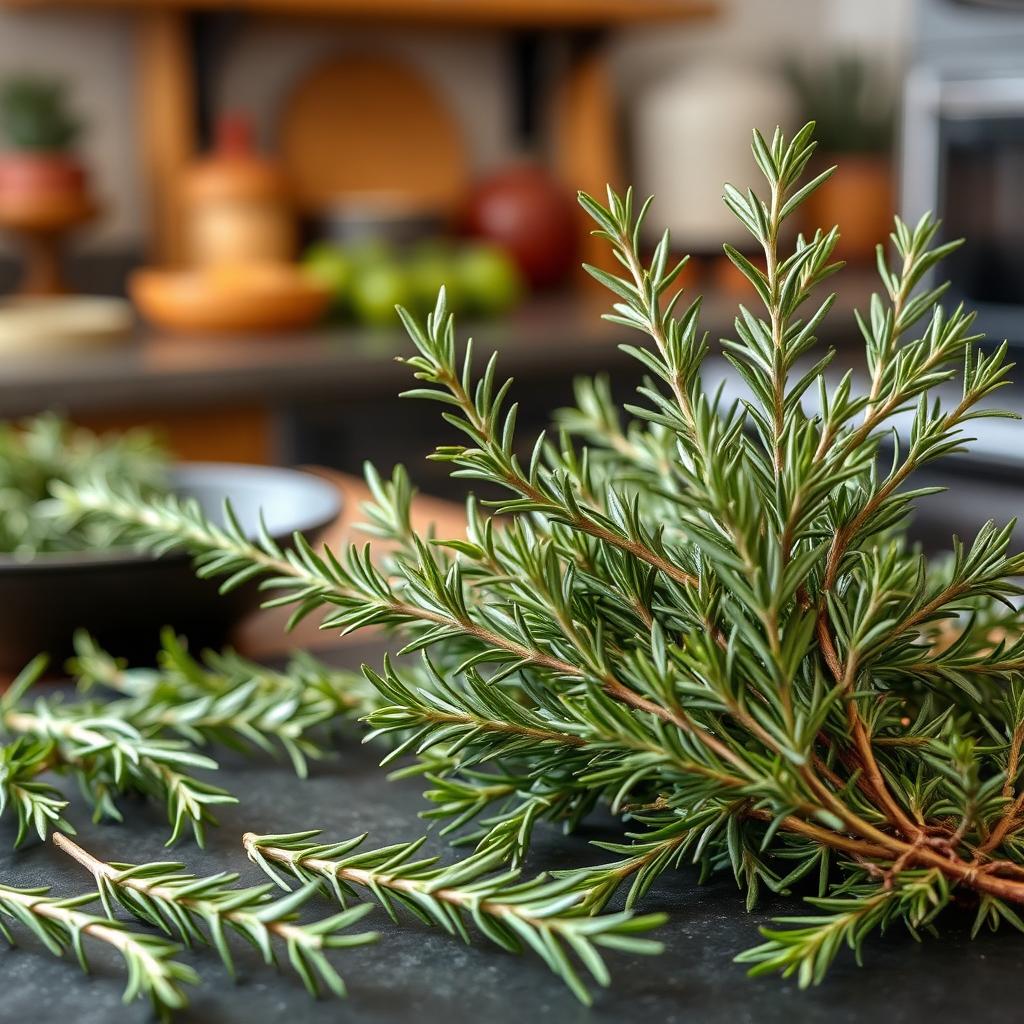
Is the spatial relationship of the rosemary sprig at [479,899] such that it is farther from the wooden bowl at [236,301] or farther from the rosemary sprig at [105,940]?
the wooden bowl at [236,301]

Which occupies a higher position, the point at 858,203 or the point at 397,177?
the point at 397,177

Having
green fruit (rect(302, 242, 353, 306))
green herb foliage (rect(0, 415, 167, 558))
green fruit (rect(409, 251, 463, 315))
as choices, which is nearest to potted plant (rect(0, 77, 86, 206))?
green fruit (rect(302, 242, 353, 306))

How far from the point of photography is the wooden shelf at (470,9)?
2445 mm

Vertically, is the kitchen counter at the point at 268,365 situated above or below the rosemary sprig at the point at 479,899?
below

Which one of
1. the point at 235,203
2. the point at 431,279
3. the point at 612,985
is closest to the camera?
the point at 612,985

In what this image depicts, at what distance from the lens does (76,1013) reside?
33 cm

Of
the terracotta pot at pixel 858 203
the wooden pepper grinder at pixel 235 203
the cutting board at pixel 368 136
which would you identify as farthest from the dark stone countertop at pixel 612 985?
the terracotta pot at pixel 858 203

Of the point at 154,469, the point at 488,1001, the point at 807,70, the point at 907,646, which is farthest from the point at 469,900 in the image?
the point at 807,70

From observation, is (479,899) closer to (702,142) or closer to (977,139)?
(977,139)

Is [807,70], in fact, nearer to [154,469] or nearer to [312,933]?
[154,469]

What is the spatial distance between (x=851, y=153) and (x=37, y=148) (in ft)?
5.84

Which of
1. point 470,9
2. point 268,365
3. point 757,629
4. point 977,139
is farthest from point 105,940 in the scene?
point 470,9


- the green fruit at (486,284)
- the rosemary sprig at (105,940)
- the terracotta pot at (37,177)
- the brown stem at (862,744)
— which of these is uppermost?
the terracotta pot at (37,177)

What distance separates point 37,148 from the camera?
235cm
